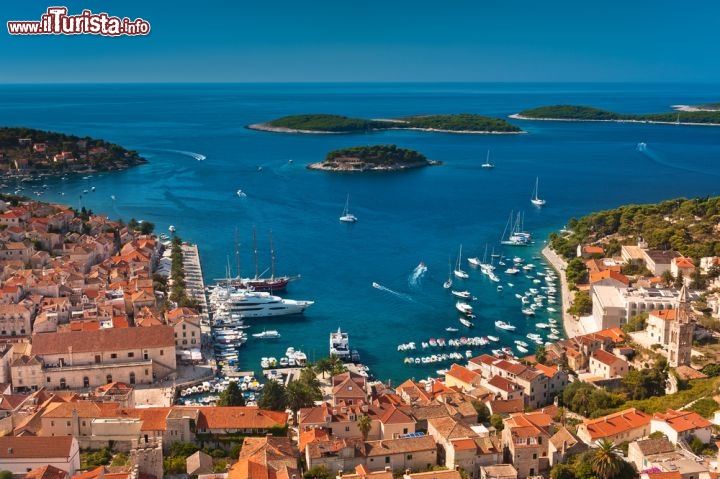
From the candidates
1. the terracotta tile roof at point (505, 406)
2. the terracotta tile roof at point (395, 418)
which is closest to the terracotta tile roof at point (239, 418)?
the terracotta tile roof at point (395, 418)

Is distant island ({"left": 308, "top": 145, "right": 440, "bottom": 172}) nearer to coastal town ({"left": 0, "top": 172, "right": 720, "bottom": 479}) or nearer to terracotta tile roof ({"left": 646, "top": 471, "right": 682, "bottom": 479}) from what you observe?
coastal town ({"left": 0, "top": 172, "right": 720, "bottom": 479})

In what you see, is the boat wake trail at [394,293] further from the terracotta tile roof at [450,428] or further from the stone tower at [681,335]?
the terracotta tile roof at [450,428]

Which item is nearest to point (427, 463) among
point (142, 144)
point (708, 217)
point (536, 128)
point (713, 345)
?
point (713, 345)

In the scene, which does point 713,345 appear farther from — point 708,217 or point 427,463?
point 708,217

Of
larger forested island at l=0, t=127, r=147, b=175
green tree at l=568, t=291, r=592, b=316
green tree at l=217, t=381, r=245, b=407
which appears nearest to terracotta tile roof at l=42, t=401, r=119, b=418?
green tree at l=217, t=381, r=245, b=407

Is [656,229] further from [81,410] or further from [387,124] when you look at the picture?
[387,124]

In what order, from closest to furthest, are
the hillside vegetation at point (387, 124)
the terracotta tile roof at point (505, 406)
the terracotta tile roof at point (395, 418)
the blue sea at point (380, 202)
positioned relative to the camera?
the terracotta tile roof at point (395, 418) → the terracotta tile roof at point (505, 406) → the blue sea at point (380, 202) → the hillside vegetation at point (387, 124)
